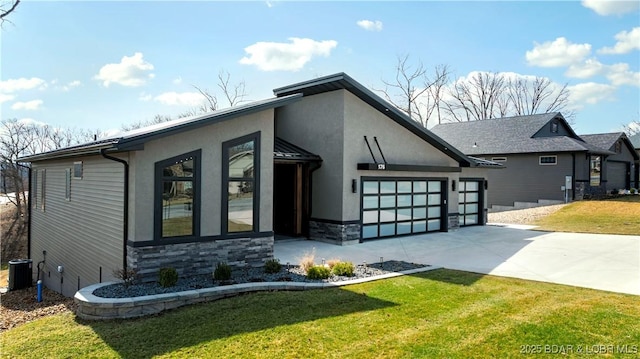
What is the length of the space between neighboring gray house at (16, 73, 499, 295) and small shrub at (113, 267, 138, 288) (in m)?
0.15

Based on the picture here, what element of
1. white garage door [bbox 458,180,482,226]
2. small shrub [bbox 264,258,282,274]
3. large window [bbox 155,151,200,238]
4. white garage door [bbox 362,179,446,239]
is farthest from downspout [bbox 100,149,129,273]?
white garage door [bbox 458,180,482,226]

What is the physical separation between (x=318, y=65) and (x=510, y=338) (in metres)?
28.2

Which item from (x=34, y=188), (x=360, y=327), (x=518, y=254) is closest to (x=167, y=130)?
(x=360, y=327)

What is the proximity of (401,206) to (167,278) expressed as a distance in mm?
9661

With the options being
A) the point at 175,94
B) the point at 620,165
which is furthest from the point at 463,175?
the point at 175,94

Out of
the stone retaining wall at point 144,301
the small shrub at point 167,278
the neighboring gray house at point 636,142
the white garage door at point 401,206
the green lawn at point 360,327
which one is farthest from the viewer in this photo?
the neighboring gray house at point 636,142

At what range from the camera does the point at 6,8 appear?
12227 mm

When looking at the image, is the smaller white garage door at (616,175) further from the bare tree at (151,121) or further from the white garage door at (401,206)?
the bare tree at (151,121)

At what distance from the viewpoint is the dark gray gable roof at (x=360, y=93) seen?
42.8 feet

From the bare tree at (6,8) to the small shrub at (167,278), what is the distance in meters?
10.1

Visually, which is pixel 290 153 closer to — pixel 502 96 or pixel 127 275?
pixel 127 275

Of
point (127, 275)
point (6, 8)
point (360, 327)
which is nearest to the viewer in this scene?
point (360, 327)

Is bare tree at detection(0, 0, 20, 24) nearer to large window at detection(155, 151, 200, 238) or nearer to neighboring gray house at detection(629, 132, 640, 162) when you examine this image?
large window at detection(155, 151, 200, 238)

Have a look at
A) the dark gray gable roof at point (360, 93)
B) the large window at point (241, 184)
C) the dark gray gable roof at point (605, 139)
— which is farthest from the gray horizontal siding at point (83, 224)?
the dark gray gable roof at point (605, 139)
